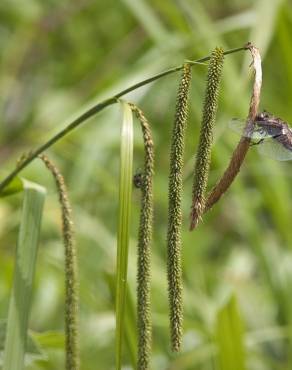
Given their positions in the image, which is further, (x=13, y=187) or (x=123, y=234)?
(x=13, y=187)

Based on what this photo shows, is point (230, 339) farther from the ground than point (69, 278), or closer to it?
farther from the ground

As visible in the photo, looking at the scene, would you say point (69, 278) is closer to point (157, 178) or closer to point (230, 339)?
point (230, 339)

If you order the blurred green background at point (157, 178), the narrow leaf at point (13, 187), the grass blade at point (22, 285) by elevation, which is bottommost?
the grass blade at point (22, 285)

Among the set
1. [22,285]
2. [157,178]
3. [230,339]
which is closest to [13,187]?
[22,285]

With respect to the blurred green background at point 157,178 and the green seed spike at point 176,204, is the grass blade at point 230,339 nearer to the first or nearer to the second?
the blurred green background at point 157,178

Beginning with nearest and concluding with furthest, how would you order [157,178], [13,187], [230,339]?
1. [13,187]
2. [230,339]
3. [157,178]

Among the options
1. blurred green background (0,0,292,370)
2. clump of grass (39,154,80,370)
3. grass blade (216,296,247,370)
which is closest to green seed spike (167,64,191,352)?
clump of grass (39,154,80,370)

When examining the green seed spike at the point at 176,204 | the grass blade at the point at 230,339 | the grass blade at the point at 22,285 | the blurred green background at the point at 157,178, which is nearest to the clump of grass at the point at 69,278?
the grass blade at the point at 22,285
